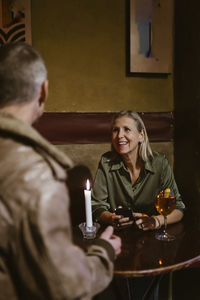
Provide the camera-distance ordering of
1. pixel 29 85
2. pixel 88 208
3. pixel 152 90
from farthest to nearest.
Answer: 1. pixel 152 90
2. pixel 88 208
3. pixel 29 85

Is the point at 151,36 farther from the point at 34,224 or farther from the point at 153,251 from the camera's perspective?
the point at 34,224

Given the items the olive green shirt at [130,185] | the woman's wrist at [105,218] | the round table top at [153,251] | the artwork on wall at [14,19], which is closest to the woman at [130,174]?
the olive green shirt at [130,185]

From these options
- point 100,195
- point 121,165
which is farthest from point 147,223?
point 121,165

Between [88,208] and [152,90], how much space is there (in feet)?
5.99

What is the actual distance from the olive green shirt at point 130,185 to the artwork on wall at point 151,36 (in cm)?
107

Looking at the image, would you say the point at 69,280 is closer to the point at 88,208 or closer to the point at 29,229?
the point at 29,229

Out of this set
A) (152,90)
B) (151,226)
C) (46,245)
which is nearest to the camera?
(46,245)

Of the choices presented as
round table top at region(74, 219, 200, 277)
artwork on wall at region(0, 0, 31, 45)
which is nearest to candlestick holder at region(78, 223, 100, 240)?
round table top at region(74, 219, 200, 277)

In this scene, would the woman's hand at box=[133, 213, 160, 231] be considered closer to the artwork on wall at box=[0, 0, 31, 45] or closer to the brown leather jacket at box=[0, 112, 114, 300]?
the brown leather jacket at box=[0, 112, 114, 300]

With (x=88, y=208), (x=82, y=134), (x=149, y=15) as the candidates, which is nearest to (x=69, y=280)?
(x=88, y=208)

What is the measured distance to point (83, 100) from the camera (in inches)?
111

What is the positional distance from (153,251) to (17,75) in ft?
3.29

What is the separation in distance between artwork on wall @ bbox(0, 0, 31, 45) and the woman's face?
43.9 inches

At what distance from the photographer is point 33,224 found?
79 cm
